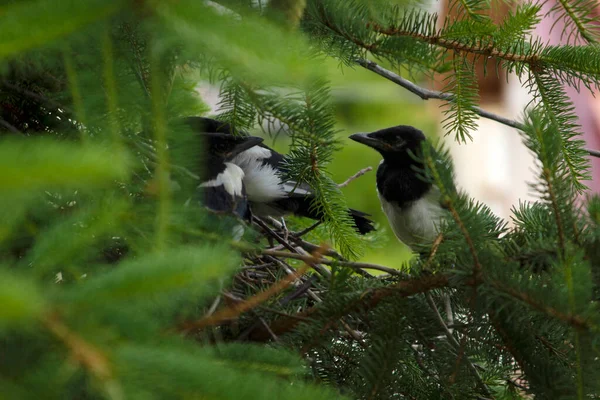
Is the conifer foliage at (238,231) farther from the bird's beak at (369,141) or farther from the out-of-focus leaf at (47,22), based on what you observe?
the bird's beak at (369,141)

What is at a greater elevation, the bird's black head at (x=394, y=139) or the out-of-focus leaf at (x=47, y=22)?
the out-of-focus leaf at (x=47, y=22)

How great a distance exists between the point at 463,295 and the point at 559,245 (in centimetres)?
14

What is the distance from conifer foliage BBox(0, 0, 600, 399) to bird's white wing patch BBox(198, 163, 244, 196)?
5.3 inches

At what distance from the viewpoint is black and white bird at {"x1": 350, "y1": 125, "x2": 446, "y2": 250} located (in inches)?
59.2

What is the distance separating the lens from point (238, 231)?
0.69 meters

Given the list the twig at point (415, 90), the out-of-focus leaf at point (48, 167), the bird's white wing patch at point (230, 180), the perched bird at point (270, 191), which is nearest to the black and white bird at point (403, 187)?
the perched bird at point (270, 191)

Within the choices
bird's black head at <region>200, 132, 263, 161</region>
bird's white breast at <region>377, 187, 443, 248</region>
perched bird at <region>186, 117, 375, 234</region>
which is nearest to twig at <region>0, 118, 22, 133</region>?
bird's black head at <region>200, 132, 263, 161</region>

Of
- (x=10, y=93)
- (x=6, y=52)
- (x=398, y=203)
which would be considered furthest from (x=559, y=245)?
(x=398, y=203)

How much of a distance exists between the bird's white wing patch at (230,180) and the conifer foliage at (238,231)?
135mm

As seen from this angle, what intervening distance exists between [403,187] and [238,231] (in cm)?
92

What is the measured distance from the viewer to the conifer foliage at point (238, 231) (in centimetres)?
30

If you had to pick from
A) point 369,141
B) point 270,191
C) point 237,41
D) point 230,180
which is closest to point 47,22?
point 237,41

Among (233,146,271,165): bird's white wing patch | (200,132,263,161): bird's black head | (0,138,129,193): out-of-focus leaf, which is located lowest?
(233,146,271,165): bird's white wing patch

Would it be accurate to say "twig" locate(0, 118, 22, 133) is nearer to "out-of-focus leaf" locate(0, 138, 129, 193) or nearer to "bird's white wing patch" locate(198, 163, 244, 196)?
"bird's white wing patch" locate(198, 163, 244, 196)
